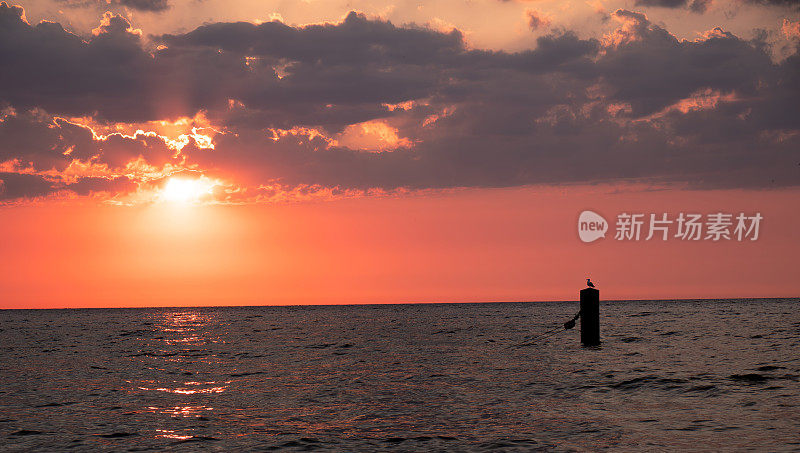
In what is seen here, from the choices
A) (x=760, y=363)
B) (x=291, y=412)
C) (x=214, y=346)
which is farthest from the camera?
(x=214, y=346)

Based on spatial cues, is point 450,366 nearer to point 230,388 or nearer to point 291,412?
point 230,388

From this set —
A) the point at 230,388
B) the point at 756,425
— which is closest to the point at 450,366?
the point at 230,388

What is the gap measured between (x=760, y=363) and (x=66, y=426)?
96.3 ft

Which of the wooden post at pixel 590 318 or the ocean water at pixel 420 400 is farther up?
the wooden post at pixel 590 318

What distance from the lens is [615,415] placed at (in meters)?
22.6

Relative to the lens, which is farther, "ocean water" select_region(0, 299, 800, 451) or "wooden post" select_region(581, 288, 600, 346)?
"wooden post" select_region(581, 288, 600, 346)

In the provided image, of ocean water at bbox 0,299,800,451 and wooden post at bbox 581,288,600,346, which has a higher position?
wooden post at bbox 581,288,600,346

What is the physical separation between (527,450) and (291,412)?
30.8 feet

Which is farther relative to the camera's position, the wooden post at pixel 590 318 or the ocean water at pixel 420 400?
the wooden post at pixel 590 318

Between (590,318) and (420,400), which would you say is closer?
(420,400)

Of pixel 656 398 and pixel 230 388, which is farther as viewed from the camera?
pixel 230 388

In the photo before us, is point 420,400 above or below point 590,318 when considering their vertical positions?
below

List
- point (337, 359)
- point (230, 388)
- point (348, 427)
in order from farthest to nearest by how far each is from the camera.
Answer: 1. point (337, 359)
2. point (230, 388)
3. point (348, 427)

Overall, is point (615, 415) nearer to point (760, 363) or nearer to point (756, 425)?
point (756, 425)
